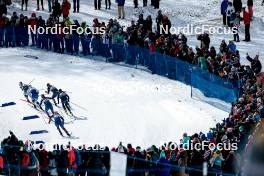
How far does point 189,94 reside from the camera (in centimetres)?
2891

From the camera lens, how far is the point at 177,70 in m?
29.8

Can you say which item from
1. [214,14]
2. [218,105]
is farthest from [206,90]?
[214,14]

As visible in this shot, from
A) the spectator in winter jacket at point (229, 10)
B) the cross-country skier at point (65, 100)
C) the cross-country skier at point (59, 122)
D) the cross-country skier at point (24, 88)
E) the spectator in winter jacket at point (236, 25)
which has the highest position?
the spectator in winter jacket at point (229, 10)

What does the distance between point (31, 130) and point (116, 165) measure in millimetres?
15390

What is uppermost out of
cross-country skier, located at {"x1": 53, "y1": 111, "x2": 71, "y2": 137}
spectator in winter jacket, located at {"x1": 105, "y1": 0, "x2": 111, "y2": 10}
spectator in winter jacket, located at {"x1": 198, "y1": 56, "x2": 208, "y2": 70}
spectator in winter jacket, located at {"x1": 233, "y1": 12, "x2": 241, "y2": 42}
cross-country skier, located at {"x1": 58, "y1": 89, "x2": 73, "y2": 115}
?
spectator in winter jacket, located at {"x1": 105, "y1": 0, "x2": 111, "y2": 10}

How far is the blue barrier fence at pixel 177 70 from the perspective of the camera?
27.5 metres

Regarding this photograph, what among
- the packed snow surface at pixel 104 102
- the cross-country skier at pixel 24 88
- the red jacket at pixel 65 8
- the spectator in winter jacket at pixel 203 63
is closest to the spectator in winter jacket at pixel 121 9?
the red jacket at pixel 65 8

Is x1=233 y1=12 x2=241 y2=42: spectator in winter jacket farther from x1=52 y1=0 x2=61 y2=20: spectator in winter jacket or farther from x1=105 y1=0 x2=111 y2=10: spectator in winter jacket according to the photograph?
x1=52 y1=0 x2=61 y2=20: spectator in winter jacket

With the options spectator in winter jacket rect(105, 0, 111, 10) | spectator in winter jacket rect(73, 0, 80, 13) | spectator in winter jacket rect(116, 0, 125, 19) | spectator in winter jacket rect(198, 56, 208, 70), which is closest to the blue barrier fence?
spectator in winter jacket rect(198, 56, 208, 70)

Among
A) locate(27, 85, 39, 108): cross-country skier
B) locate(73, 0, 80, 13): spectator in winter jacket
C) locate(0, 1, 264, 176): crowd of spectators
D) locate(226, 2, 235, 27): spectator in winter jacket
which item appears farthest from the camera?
locate(73, 0, 80, 13): spectator in winter jacket

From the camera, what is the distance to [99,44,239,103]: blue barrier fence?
90.2 ft

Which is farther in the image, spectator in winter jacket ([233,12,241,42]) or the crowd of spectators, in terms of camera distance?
spectator in winter jacket ([233,12,241,42])

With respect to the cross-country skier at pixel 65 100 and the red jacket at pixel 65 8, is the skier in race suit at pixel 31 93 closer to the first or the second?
the cross-country skier at pixel 65 100

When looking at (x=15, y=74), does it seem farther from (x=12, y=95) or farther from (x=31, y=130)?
(x=31, y=130)
